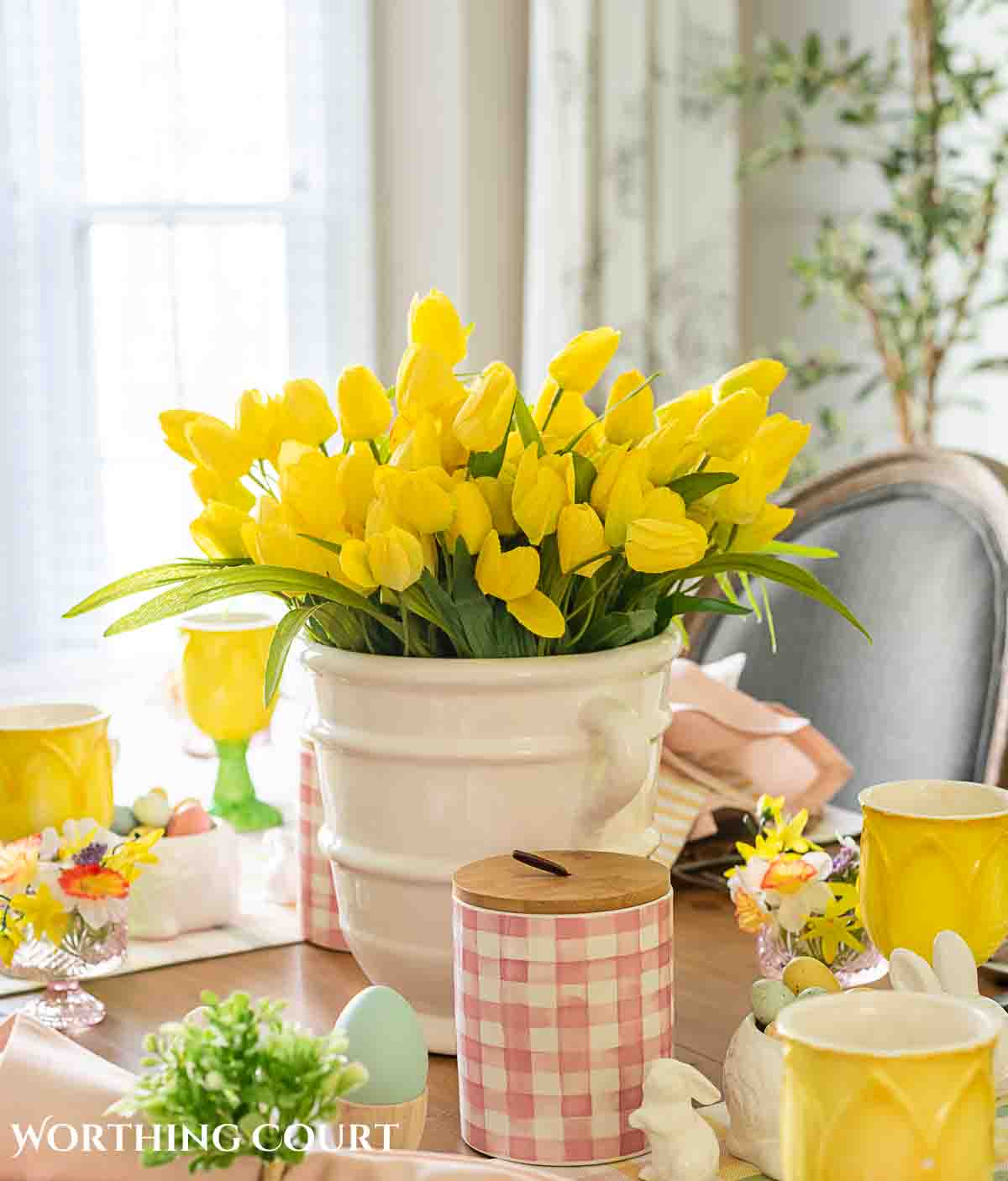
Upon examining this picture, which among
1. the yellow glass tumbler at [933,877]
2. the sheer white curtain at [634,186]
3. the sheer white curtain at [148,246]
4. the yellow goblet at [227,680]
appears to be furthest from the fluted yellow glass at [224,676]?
the sheer white curtain at [634,186]

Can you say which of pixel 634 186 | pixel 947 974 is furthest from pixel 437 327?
pixel 634 186

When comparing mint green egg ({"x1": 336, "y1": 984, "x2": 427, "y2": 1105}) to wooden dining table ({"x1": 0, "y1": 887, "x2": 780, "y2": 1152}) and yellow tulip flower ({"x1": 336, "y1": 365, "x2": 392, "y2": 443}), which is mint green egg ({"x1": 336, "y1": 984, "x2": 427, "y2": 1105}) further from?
yellow tulip flower ({"x1": 336, "y1": 365, "x2": 392, "y2": 443})

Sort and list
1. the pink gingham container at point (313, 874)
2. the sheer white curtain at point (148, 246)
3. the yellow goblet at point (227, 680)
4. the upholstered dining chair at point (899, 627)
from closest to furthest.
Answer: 1. the pink gingham container at point (313, 874)
2. the yellow goblet at point (227, 680)
3. the upholstered dining chair at point (899, 627)
4. the sheer white curtain at point (148, 246)

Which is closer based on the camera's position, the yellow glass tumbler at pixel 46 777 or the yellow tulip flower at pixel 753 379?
the yellow tulip flower at pixel 753 379

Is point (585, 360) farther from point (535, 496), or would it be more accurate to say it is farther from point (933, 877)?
point (933, 877)

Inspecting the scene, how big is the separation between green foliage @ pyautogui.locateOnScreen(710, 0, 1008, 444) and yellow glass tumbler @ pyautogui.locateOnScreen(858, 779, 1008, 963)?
234 cm

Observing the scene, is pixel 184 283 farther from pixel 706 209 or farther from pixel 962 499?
pixel 962 499

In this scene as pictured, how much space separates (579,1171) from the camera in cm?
72

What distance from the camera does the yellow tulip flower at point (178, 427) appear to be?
93 cm

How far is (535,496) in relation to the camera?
2.67 feet

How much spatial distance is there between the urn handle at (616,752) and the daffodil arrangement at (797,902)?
11cm

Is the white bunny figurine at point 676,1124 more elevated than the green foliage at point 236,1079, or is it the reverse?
the green foliage at point 236,1079

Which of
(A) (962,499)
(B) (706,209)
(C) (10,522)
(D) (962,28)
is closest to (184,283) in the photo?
(C) (10,522)

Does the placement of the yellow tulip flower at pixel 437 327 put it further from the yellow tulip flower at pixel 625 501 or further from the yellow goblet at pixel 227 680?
the yellow goblet at pixel 227 680
